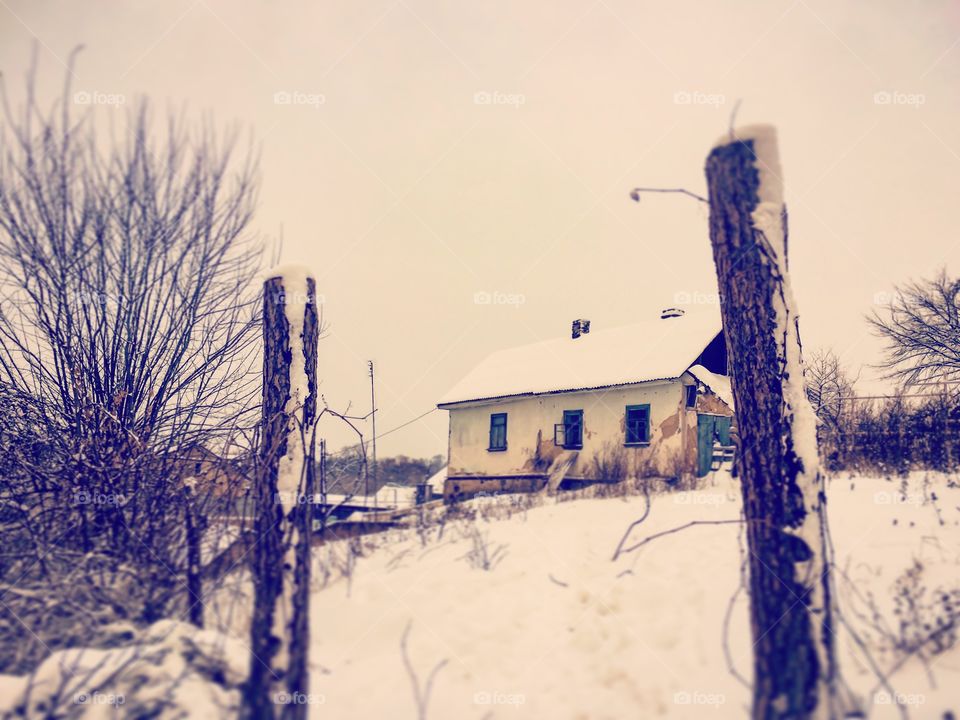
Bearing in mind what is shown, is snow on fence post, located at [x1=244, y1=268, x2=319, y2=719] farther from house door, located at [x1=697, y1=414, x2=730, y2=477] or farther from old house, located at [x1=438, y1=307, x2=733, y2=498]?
house door, located at [x1=697, y1=414, x2=730, y2=477]

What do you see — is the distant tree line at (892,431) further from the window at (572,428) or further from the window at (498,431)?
the window at (498,431)

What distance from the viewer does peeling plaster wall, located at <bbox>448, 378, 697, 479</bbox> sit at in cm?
1628

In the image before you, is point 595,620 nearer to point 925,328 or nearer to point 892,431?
point 892,431

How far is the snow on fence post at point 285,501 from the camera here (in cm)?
421

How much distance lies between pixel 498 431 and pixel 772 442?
55.4ft

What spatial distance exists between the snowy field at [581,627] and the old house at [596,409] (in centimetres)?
809

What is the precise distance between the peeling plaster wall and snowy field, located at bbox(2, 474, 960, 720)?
26.4 feet

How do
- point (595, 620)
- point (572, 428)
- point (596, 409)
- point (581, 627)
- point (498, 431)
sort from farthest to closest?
point (498, 431)
point (572, 428)
point (596, 409)
point (595, 620)
point (581, 627)

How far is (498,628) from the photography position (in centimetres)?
547

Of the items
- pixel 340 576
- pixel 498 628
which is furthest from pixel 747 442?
pixel 340 576

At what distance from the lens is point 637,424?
1731 cm

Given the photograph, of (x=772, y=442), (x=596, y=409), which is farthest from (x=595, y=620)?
(x=596, y=409)

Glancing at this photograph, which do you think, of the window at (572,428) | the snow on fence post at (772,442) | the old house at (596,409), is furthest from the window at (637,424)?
the snow on fence post at (772,442)

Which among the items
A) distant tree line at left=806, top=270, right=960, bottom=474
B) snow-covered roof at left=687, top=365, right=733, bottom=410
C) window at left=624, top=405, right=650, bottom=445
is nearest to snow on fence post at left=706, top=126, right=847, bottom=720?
distant tree line at left=806, top=270, right=960, bottom=474
